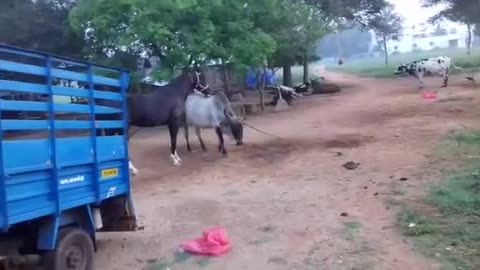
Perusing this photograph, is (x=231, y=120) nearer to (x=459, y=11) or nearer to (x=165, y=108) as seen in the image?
(x=165, y=108)

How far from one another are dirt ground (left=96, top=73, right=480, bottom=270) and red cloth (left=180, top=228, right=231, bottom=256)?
4.8 inches

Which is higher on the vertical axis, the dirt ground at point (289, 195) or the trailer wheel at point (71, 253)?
the trailer wheel at point (71, 253)

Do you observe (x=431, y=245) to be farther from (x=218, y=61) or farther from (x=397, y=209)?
(x=218, y=61)

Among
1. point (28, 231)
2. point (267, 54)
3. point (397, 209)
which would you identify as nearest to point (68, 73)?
point (28, 231)

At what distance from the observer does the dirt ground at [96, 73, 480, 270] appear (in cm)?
598

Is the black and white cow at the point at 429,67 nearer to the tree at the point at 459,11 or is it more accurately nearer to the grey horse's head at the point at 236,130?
the tree at the point at 459,11

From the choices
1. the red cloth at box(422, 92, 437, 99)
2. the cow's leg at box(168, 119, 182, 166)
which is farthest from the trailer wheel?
the red cloth at box(422, 92, 437, 99)

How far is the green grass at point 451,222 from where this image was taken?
5579mm

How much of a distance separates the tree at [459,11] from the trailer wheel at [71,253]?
2893 cm

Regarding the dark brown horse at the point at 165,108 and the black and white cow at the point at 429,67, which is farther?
the black and white cow at the point at 429,67

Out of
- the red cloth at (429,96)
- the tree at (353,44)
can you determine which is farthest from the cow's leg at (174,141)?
the tree at (353,44)

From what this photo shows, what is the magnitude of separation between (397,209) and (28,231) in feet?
14.1

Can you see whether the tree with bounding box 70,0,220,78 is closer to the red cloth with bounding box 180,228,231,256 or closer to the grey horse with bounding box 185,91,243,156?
the grey horse with bounding box 185,91,243,156

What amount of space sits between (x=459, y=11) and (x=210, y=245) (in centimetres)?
3033
